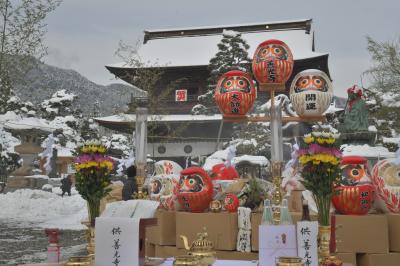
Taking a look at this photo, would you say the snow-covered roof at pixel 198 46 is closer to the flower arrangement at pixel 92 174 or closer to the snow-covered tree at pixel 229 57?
the snow-covered tree at pixel 229 57

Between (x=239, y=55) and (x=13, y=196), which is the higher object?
(x=239, y=55)

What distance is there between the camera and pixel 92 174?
3402 millimetres

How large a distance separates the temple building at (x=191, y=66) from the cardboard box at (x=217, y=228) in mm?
13104

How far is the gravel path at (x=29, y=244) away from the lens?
7.38m

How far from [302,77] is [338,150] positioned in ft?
8.82

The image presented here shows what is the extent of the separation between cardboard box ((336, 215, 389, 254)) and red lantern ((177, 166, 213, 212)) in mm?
1599

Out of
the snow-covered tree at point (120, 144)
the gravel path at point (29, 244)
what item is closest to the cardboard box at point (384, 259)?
the gravel path at point (29, 244)

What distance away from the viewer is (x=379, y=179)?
4.73 m

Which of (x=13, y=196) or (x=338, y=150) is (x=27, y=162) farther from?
(x=338, y=150)

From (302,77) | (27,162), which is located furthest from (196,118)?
(302,77)

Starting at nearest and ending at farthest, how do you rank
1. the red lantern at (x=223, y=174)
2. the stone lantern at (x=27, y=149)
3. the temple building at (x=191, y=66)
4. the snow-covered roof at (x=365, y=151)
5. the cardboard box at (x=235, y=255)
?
the cardboard box at (x=235, y=255) → the red lantern at (x=223, y=174) → the snow-covered roof at (x=365, y=151) → the stone lantern at (x=27, y=149) → the temple building at (x=191, y=66)

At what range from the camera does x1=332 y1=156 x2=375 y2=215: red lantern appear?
175 inches

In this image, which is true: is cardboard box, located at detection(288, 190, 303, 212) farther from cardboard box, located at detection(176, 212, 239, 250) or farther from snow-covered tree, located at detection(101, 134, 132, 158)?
snow-covered tree, located at detection(101, 134, 132, 158)

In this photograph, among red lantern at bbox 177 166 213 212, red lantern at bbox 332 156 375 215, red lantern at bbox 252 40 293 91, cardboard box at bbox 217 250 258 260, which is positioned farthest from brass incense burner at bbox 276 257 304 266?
red lantern at bbox 252 40 293 91
